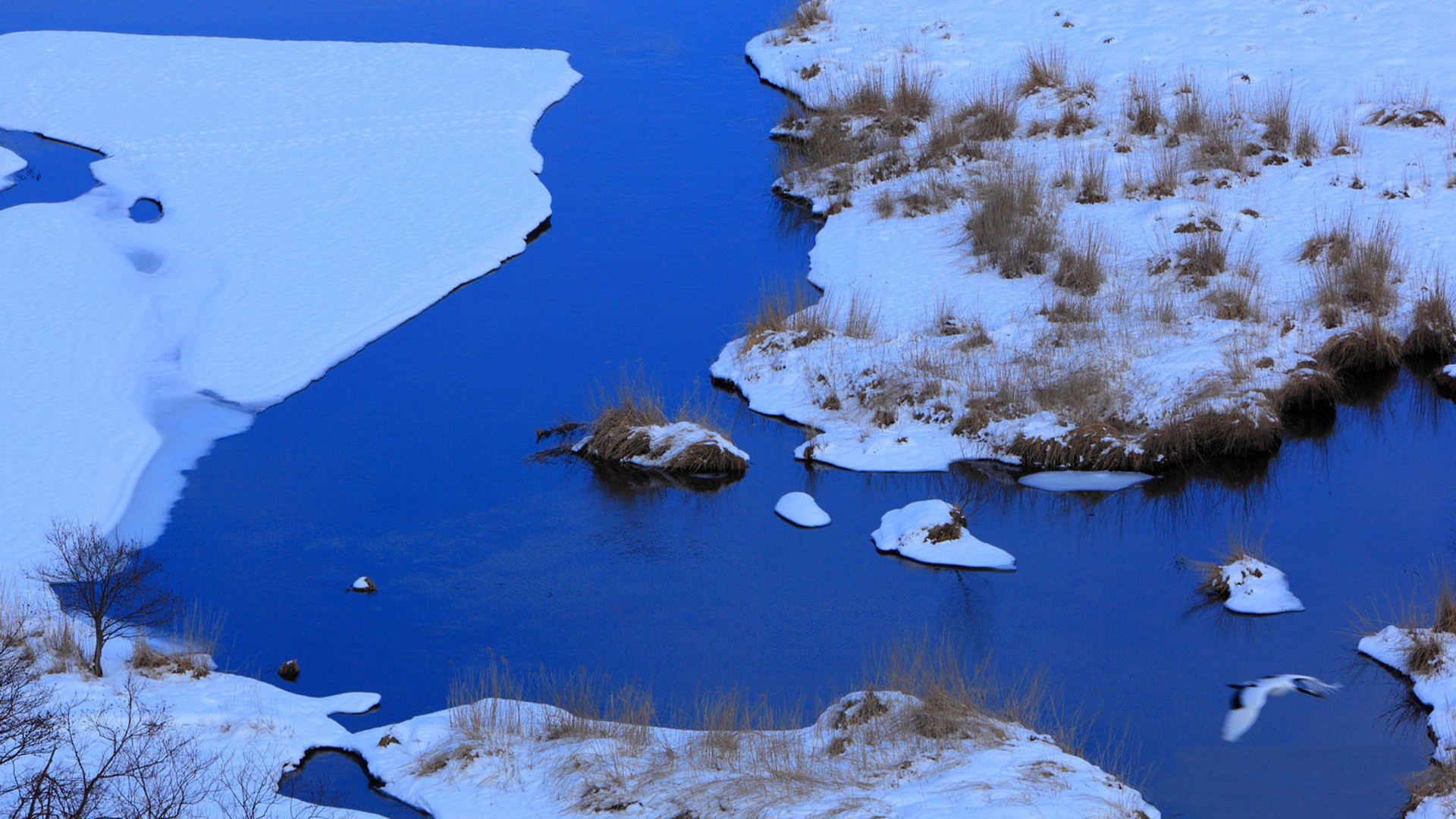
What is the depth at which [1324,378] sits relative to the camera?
44.0ft

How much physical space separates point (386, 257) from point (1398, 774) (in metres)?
14.1

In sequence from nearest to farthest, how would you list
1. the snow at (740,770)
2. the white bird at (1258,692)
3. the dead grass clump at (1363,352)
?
the snow at (740,770) < the white bird at (1258,692) < the dead grass clump at (1363,352)

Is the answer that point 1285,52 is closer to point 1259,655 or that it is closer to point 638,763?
point 1259,655

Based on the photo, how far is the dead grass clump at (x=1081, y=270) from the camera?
15453 millimetres

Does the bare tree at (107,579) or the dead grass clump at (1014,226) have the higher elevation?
the dead grass clump at (1014,226)

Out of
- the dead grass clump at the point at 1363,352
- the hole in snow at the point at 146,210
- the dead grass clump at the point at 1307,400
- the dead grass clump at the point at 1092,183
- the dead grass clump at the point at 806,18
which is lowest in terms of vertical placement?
the dead grass clump at the point at 1307,400

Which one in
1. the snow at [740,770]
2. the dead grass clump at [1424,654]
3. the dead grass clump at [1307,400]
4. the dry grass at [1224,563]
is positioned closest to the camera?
the snow at [740,770]

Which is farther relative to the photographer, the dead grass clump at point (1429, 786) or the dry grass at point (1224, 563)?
the dry grass at point (1224, 563)

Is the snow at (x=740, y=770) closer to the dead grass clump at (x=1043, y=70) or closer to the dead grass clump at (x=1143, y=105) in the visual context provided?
the dead grass clump at (x=1143, y=105)

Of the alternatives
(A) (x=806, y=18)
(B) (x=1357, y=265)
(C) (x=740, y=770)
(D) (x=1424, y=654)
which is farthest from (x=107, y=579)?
(A) (x=806, y=18)

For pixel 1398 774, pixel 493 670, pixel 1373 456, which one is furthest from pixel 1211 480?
pixel 493 670

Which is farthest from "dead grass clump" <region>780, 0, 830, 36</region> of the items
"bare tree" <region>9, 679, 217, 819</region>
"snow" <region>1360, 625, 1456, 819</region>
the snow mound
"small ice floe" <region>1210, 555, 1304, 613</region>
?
"bare tree" <region>9, 679, 217, 819</region>

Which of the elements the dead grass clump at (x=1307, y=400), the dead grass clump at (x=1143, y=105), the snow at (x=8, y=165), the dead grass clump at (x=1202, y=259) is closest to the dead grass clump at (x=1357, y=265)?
the dead grass clump at (x=1202, y=259)

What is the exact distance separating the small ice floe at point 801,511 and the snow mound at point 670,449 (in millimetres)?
895
